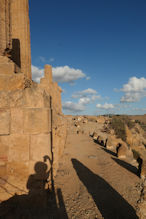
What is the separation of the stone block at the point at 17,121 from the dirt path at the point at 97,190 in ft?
8.01

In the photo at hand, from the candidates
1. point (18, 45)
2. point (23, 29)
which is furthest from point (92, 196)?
point (23, 29)

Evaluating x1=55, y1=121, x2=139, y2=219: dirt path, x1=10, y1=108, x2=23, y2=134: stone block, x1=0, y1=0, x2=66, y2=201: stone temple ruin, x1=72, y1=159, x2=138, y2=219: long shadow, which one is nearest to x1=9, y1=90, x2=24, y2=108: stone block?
x1=0, y1=0, x2=66, y2=201: stone temple ruin

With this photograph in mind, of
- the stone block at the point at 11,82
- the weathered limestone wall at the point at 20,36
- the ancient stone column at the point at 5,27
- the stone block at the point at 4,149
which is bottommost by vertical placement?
the stone block at the point at 4,149

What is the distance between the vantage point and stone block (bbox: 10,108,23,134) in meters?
3.04

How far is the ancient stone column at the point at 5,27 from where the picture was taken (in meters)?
4.24

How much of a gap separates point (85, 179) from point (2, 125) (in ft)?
14.1

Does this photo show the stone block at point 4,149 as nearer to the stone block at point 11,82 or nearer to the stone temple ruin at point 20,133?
the stone temple ruin at point 20,133

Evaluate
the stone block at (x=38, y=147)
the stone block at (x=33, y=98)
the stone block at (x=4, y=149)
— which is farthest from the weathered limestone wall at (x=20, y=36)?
the stone block at (x=38, y=147)

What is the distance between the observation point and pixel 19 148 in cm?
304

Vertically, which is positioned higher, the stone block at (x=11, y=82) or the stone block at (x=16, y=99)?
the stone block at (x=11, y=82)

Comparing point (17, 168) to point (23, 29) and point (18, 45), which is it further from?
point (23, 29)

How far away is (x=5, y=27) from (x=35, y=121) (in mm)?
3424

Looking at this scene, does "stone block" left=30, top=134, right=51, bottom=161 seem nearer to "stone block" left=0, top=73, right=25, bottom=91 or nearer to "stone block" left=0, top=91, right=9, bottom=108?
"stone block" left=0, top=91, right=9, bottom=108

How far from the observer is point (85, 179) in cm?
580
